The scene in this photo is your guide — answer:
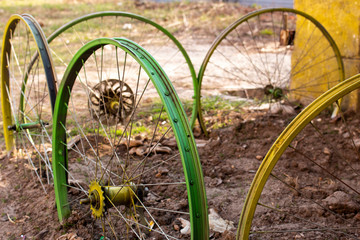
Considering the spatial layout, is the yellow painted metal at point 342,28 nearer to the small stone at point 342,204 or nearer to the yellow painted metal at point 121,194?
the small stone at point 342,204

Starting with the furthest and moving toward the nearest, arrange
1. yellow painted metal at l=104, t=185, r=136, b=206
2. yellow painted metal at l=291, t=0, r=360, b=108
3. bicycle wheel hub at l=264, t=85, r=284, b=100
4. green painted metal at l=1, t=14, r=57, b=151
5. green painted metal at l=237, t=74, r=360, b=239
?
bicycle wheel hub at l=264, t=85, r=284, b=100 < yellow painted metal at l=291, t=0, r=360, b=108 < green painted metal at l=1, t=14, r=57, b=151 < yellow painted metal at l=104, t=185, r=136, b=206 < green painted metal at l=237, t=74, r=360, b=239

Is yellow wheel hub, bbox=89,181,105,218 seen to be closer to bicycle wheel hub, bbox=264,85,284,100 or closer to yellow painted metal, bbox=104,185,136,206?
yellow painted metal, bbox=104,185,136,206

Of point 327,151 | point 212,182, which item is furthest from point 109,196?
point 327,151

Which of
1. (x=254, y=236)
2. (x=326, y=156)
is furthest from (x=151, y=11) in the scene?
(x=254, y=236)

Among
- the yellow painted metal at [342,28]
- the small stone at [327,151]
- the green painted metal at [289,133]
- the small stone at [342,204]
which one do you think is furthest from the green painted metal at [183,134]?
the yellow painted metal at [342,28]

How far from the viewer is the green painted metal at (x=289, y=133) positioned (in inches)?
67.6

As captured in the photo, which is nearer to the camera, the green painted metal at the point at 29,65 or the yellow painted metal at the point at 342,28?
the green painted metal at the point at 29,65

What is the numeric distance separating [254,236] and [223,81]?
3825mm

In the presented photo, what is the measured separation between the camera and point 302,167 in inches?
137

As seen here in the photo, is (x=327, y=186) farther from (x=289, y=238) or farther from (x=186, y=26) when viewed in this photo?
(x=186, y=26)

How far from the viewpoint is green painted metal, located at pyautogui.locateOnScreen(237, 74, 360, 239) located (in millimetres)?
1716

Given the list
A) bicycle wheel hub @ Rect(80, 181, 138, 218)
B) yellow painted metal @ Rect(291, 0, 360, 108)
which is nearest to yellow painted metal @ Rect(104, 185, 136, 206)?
bicycle wheel hub @ Rect(80, 181, 138, 218)

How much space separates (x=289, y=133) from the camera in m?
1.79

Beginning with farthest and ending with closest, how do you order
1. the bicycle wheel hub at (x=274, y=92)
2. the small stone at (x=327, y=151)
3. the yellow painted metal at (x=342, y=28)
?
the bicycle wheel hub at (x=274, y=92) → the yellow painted metal at (x=342, y=28) → the small stone at (x=327, y=151)
